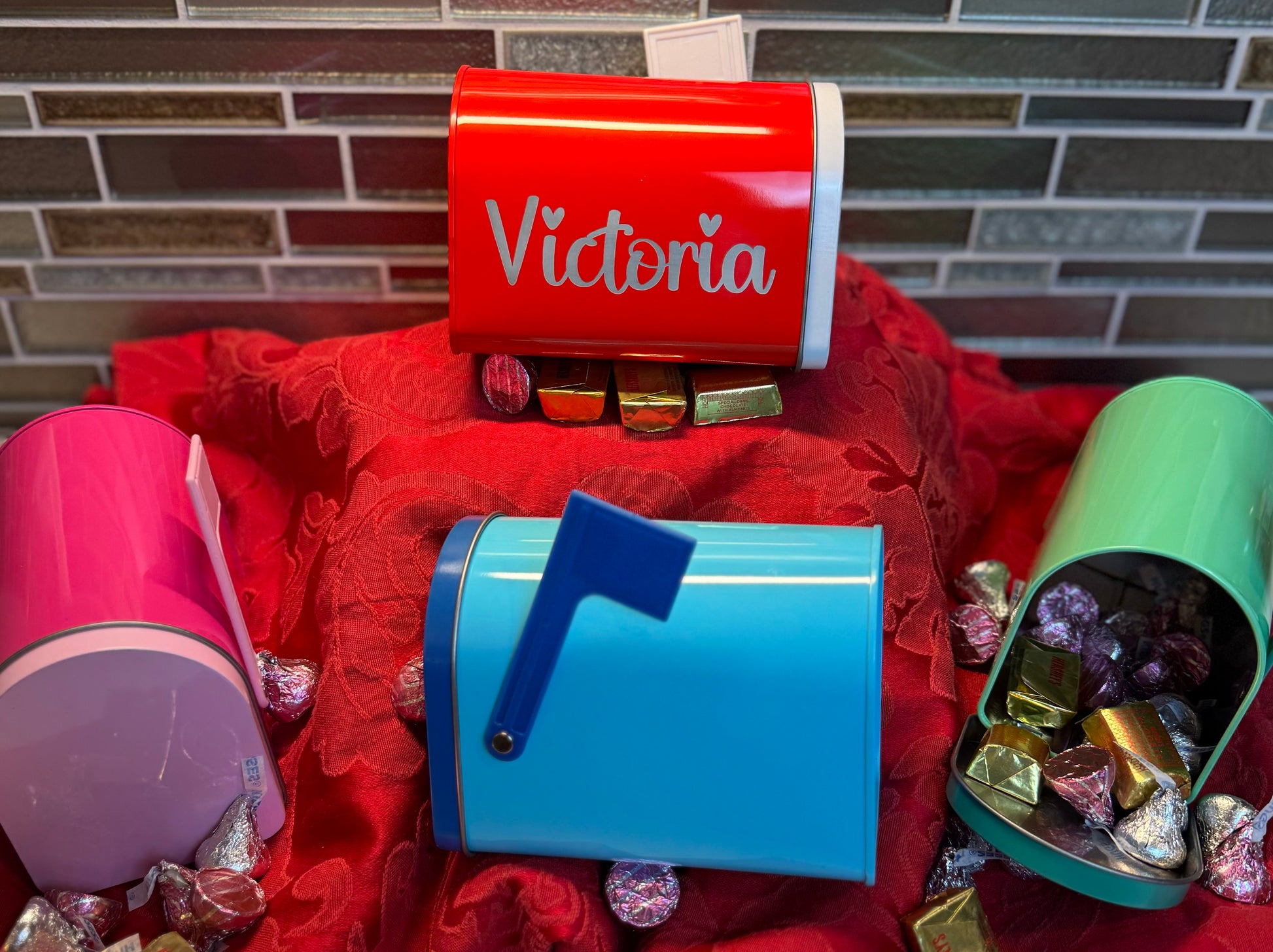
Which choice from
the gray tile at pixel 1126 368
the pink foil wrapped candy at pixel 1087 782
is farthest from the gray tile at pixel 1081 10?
the pink foil wrapped candy at pixel 1087 782

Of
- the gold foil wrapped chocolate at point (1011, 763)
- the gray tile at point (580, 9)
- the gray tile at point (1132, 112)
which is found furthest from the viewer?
the gray tile at point (1132, 112)

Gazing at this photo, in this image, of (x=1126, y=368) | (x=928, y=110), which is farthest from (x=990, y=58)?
(x=1126, y=368)

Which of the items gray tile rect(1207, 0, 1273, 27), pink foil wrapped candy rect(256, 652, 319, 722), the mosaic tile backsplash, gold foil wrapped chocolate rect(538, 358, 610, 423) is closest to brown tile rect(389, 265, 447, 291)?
the mosaic tile backsplash

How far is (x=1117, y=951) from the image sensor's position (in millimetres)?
942

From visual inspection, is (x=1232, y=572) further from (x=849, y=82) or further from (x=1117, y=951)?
(x=849, y=82)

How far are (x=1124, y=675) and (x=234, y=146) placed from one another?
1.26 m

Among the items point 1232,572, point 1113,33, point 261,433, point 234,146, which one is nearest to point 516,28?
point 234,146

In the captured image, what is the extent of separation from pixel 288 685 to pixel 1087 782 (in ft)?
2.51

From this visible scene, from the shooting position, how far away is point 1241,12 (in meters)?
1.34

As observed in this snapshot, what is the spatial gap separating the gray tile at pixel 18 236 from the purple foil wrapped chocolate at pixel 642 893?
1.15 meters

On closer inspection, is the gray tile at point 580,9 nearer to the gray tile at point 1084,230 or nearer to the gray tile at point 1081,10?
the gray tile at point 1081,10

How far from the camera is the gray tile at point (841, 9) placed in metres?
1.30

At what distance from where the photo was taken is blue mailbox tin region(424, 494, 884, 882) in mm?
857

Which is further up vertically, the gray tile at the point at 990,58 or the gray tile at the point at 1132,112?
the gray tile at the point at 990,58
